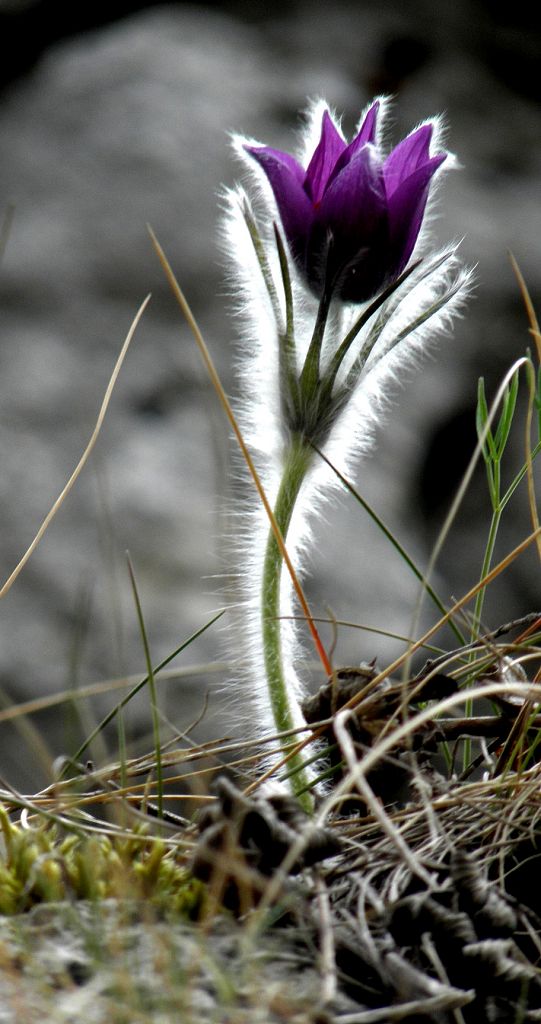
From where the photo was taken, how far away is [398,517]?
1.84 metres

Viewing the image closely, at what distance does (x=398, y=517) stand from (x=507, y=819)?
1389mm

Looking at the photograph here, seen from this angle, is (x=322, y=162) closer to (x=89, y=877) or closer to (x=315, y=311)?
(x=315, y=311)

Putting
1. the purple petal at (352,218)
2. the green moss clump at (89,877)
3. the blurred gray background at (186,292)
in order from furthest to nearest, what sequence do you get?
the blurred gray background at (186,292), the purple petal at (352,218), the green moss clump at (89,877)

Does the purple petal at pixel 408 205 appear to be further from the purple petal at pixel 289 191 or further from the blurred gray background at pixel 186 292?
the blurred gray background at pixel 186 292

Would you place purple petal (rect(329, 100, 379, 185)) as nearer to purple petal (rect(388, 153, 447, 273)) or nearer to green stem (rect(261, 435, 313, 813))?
purple petal (rect(388, 153, 447, 273))

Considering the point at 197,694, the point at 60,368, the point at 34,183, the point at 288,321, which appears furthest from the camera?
the point at 34,183

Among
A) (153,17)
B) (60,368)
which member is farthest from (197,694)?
(153,17)

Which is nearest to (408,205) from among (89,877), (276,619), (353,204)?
(353,204)

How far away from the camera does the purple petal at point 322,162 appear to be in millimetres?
560

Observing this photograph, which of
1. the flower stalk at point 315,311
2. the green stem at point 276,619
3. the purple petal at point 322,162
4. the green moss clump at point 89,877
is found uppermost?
the purple petal at point 322,162

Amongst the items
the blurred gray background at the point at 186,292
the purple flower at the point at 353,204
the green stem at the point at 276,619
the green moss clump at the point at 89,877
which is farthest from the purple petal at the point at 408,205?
the blurred gray background at the point at 186,292

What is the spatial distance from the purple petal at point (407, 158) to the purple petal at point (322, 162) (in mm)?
31

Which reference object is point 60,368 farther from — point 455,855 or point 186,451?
point 455,855

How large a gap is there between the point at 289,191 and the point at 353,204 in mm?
41
